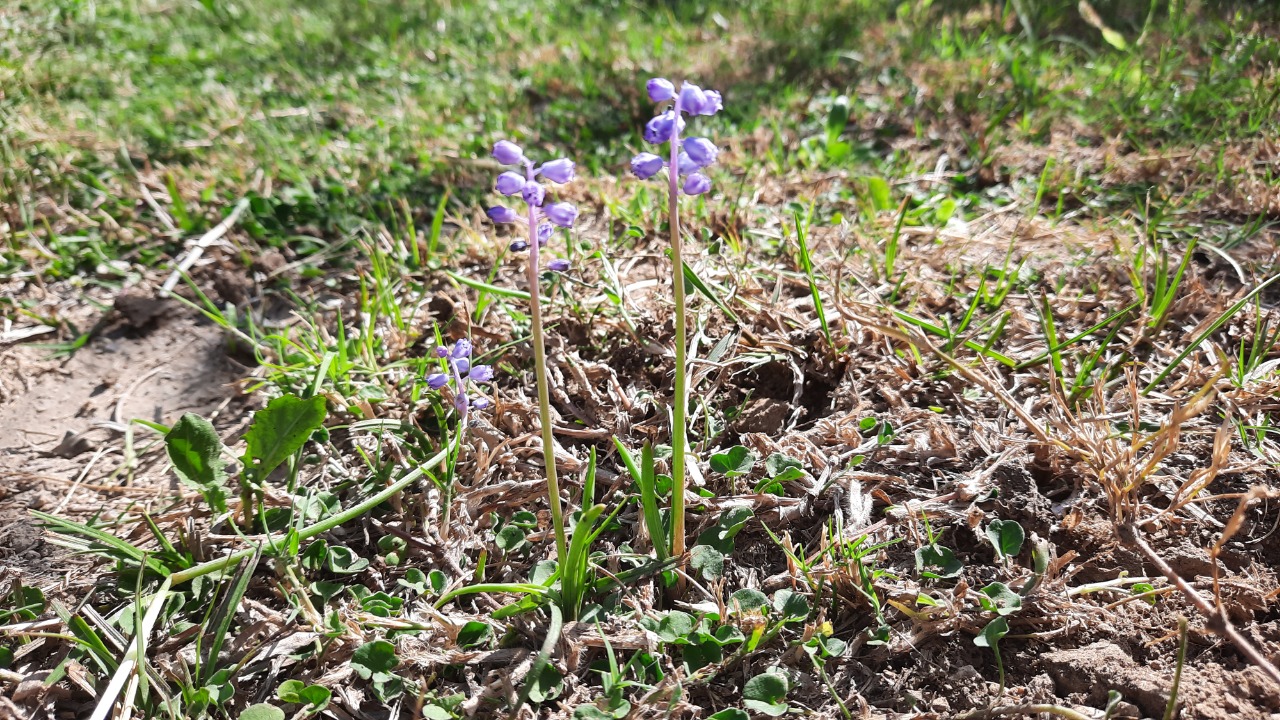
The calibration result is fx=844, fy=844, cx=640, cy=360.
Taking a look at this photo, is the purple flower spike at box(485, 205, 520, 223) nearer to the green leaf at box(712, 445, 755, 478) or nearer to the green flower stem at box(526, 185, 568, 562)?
the green flower stem at box(526, 185, 568, 562)

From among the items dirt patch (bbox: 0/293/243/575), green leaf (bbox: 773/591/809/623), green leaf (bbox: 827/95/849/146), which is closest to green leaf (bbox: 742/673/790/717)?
green leaf (bbox: 773/591/809/623)

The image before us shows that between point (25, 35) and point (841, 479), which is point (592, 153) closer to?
point (841, 479)

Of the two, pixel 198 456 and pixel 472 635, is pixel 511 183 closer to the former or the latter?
pixel 472 635

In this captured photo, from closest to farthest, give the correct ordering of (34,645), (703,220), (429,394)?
1. (34,645)
2. (429,394)
3. (703,220)

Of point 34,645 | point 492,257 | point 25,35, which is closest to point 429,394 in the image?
point 492,257

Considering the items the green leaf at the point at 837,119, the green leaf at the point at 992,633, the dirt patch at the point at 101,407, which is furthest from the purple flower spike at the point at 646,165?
the green leaf at the point at 837,119

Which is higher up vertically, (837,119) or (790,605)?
(837,119)

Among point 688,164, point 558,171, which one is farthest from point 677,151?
point 558,171
